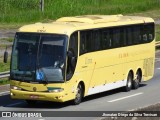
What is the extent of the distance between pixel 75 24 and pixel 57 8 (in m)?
35.7

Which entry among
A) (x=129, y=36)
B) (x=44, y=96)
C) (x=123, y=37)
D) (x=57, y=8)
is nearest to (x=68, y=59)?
(x=44, y=96)

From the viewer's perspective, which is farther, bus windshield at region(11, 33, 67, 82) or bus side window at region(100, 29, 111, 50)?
bus side window at region(100, 29, 111, 50)

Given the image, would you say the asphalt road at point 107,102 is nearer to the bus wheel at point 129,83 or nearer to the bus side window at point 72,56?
the bus wheel at point 129,83

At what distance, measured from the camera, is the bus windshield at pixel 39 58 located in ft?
69.6

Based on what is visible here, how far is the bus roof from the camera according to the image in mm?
21672

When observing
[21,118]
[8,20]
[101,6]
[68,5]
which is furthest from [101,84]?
[101,6]

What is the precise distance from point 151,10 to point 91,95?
40703 millimetres

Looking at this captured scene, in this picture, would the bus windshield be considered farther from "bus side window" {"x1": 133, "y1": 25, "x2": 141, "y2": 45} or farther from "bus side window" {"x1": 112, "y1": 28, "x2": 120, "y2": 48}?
"bus side window" {"x1": 133, "y1": 25, "x2": 141, "y2": 45}

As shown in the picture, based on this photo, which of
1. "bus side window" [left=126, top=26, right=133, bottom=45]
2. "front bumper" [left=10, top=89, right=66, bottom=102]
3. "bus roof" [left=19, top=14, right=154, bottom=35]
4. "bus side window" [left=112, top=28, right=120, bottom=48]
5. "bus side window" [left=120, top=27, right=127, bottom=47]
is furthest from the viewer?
"bus side window" [left=126, top=26, right=133, bottom=45]

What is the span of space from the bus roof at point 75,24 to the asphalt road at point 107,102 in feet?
7.94

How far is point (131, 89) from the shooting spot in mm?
26578

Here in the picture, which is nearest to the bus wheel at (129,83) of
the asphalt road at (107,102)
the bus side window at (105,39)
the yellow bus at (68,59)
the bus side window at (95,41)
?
the asphalt road at (107,102)

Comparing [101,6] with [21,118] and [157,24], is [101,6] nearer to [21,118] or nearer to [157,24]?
[157,24]

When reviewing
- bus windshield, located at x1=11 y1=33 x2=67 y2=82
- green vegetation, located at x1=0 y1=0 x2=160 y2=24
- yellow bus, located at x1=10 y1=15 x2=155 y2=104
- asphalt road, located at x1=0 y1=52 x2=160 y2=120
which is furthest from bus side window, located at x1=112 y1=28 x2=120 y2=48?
green vegetation, located at x1=0 y1=0 x2=160 y2=24
